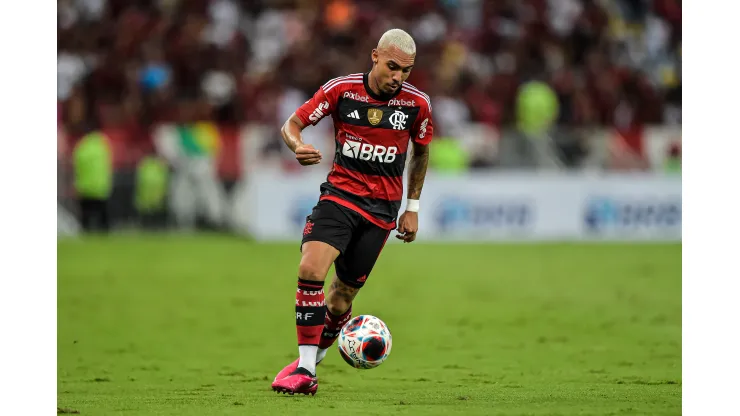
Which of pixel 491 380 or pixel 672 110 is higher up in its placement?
pixel 672 110

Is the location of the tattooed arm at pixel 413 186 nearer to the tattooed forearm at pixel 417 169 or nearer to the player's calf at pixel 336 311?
the tattooed forearm at pixel 417 169

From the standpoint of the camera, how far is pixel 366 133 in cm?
800

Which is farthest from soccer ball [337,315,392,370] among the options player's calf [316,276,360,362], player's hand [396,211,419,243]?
player's hand [396,211,419,243]

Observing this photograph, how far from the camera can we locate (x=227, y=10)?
85.1ft

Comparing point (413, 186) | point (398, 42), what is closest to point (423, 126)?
point (413, 186)

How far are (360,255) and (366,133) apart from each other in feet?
2.87

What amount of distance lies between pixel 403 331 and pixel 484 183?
10.0 metres

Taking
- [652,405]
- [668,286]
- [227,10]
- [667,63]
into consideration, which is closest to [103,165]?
[227,10]

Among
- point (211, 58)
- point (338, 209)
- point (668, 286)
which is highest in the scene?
point (211, 58)

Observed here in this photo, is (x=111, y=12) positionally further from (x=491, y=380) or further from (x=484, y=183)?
(x=491, y=380)

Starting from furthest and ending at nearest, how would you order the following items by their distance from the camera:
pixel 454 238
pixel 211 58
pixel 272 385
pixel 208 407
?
pixel 211 58 → pixel 454 238 → pixel 272 385 → pixel 208 407

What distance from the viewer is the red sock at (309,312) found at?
7.83m

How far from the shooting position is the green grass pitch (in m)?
7.64

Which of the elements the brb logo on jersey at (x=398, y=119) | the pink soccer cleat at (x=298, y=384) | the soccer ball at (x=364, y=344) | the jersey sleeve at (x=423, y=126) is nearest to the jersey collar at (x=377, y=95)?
the brb logo on jersey at (x=398, y=119)
